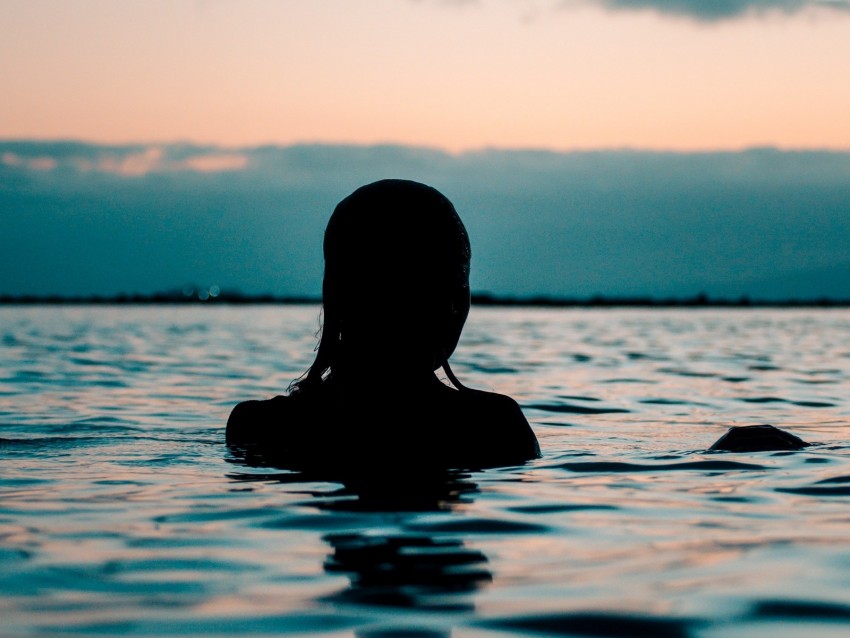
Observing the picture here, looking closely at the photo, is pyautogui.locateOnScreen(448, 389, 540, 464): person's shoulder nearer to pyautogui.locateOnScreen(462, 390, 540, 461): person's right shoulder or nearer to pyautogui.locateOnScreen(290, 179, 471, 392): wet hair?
pyautogui.locateOnScreen(462, 390, 540, 461): person's right shoulder

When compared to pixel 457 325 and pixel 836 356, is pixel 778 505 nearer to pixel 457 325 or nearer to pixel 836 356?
pixel 457 325

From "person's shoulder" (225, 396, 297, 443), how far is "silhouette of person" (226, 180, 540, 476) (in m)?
0.02

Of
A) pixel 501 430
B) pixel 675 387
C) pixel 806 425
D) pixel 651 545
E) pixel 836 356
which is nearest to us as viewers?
pixel 651 545

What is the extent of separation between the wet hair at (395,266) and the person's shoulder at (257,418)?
59 cm

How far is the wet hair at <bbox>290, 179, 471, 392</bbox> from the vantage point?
4852 millimetres

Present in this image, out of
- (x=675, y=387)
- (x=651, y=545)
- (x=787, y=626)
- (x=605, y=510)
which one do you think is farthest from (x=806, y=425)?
(x=787, y=626)

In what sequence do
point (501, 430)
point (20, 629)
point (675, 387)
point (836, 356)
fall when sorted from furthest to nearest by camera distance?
point (836, 356)
point (675, 387)
point (501, 430)
point (20, 629)

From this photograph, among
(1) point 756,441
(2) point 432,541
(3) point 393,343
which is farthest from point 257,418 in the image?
(1) point 756,441

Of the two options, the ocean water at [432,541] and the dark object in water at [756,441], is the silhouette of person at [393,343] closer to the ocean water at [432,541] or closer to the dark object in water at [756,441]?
the ocean water at [432,541]

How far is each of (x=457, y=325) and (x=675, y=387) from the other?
8621mm

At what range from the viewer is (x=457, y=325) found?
5008 millimetres

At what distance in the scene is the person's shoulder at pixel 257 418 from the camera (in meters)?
5.36

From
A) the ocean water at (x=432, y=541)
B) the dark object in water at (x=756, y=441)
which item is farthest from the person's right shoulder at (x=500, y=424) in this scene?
the dark object in water at (x=756, y=441)

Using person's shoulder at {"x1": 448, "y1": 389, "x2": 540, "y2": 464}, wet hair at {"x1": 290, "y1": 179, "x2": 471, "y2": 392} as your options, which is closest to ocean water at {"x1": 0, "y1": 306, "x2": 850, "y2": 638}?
person's shoulder at {"x1": 448, "y1": 389, "x2": 540, "y2": 464}
